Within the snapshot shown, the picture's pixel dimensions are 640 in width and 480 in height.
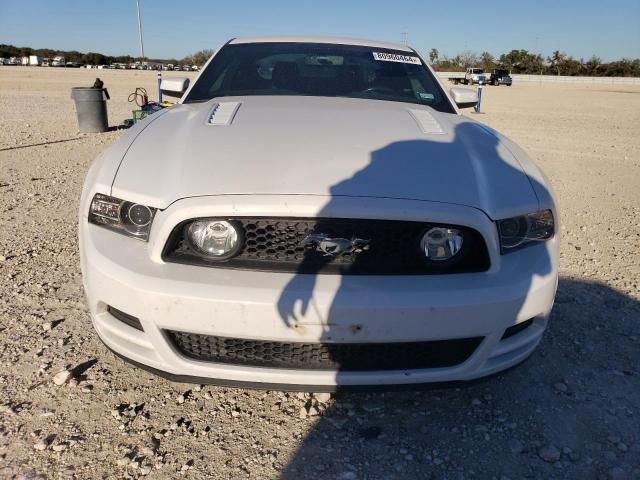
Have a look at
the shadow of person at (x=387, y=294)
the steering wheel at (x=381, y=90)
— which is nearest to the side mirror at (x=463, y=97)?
the steering wheel at (x=381, y=90)

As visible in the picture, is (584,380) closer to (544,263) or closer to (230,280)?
(544,263)

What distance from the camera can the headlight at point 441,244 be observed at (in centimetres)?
189

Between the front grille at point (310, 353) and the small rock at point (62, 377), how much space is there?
2.68 ft

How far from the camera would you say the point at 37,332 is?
276 cm

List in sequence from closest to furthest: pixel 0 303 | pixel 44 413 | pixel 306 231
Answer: pixel 306 231
pixel 44 413
pixel 0 303

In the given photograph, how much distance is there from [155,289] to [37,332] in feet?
4.67

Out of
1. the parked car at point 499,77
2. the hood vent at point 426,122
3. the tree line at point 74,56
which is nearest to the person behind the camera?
the hood vent at point 426,122

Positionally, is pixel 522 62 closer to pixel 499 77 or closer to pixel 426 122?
pixel 499 77

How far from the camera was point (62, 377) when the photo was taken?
2350 millimetres

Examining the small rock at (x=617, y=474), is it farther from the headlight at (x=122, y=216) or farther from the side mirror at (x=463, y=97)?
the side mirror at (x=463, y=97)

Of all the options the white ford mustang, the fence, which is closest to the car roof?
the white ford mustang

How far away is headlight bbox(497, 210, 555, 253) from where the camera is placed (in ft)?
6.57

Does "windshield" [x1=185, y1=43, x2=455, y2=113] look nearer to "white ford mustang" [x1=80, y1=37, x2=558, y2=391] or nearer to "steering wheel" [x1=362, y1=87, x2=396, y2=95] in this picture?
"steering wheel" [x1=362, y1=87, x2=396, y2=95]

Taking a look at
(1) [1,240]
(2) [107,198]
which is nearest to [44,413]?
(2) [107,198]
